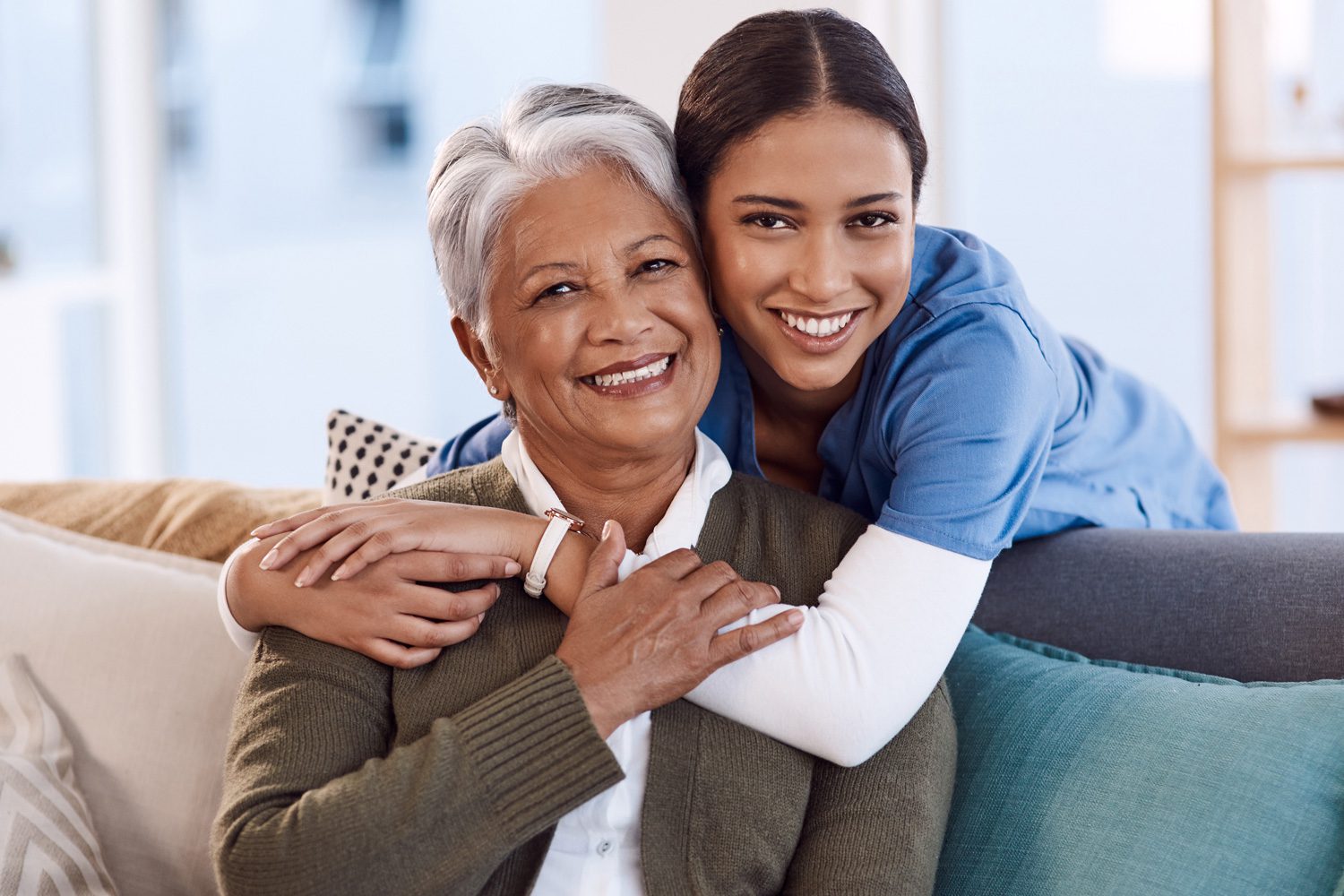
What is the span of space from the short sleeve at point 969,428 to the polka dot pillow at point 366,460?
72 centimetres

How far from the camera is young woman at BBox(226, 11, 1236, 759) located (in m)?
1.38

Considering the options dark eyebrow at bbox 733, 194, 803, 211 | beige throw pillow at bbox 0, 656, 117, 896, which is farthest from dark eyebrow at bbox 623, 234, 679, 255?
beige throw pillow at bbox 0, 656, 117, 896

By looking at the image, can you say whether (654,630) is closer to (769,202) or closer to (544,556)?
(544,556)

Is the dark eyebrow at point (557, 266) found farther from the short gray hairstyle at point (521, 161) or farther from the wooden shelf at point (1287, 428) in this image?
the wooden shelf at point (1287, 428)

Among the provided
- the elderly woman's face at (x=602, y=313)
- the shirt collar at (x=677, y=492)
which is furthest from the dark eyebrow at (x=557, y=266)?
the shirt collar at (x=677, y=492)

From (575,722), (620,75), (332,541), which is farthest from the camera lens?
(620,75)

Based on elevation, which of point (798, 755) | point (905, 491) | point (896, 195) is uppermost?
point (896, 195)

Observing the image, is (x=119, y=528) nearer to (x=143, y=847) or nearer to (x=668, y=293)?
(x=143, y=847)

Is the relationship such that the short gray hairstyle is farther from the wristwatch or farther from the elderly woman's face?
the wristwatch

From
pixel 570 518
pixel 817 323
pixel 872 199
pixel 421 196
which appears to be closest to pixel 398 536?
pixel 570 518

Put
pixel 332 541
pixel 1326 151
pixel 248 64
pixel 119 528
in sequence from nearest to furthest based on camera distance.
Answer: pixel 332 541 → pixel 119 528 → pixel 1326 151 → pixel 248 64

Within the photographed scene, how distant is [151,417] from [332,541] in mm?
3748

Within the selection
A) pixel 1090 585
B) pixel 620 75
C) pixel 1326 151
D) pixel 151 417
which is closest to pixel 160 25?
pixel 151 417

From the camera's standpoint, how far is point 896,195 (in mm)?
1519
